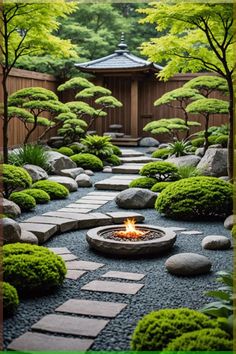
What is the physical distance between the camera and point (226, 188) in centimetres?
732

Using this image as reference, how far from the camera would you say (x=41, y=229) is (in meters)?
6.16

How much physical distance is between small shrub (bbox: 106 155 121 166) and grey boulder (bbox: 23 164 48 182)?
→ 357 cm

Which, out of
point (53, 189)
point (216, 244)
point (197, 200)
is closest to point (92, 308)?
point (216, 244)

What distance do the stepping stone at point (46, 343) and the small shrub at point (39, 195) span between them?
5.12 m

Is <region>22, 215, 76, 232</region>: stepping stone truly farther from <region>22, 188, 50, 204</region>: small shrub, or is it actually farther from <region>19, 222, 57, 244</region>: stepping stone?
<region>22, 188, 50, 204</region>: small shrub

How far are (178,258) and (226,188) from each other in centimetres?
272

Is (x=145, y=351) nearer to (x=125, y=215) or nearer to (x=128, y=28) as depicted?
(x=125, y=215)

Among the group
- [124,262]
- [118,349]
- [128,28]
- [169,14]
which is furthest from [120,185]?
[128,28]

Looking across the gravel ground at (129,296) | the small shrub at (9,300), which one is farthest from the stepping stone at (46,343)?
the small shrub at (9,300)

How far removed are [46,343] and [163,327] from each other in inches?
30.5

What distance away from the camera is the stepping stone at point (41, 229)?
604cm

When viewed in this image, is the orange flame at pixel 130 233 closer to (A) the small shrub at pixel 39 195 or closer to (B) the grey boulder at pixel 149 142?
(A) the small shrub at pixel 39 195

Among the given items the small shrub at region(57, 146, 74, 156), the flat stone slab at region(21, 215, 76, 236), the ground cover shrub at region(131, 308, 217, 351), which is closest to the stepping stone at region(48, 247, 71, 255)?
the flat stone slab at region(21, 215, 76, 236)

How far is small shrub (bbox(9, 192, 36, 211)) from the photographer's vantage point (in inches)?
305
